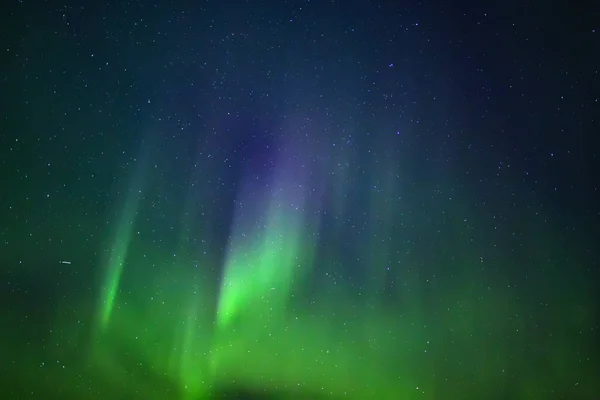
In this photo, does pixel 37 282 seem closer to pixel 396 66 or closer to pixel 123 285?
pixel 123 285

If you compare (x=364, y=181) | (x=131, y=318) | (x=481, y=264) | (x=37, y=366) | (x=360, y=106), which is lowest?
(x=37, y=366)

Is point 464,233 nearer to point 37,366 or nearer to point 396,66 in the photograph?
point 396,66

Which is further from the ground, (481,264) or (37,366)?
(481,264)

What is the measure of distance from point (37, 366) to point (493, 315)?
1.18m

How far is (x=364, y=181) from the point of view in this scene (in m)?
1.35

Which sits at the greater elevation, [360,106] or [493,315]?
[360,106]

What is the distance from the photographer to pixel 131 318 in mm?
1312

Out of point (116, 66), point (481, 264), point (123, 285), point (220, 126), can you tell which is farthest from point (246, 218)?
point (481, 264)

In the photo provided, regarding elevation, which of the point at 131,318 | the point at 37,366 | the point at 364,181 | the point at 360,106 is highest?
the point at 360,106

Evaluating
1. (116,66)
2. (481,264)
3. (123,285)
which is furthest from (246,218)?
(481,264)

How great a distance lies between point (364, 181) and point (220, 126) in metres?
0.40

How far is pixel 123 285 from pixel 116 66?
0.56 metres

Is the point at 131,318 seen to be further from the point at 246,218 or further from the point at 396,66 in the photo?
the point at 396,66

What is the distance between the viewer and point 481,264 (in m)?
1.35
